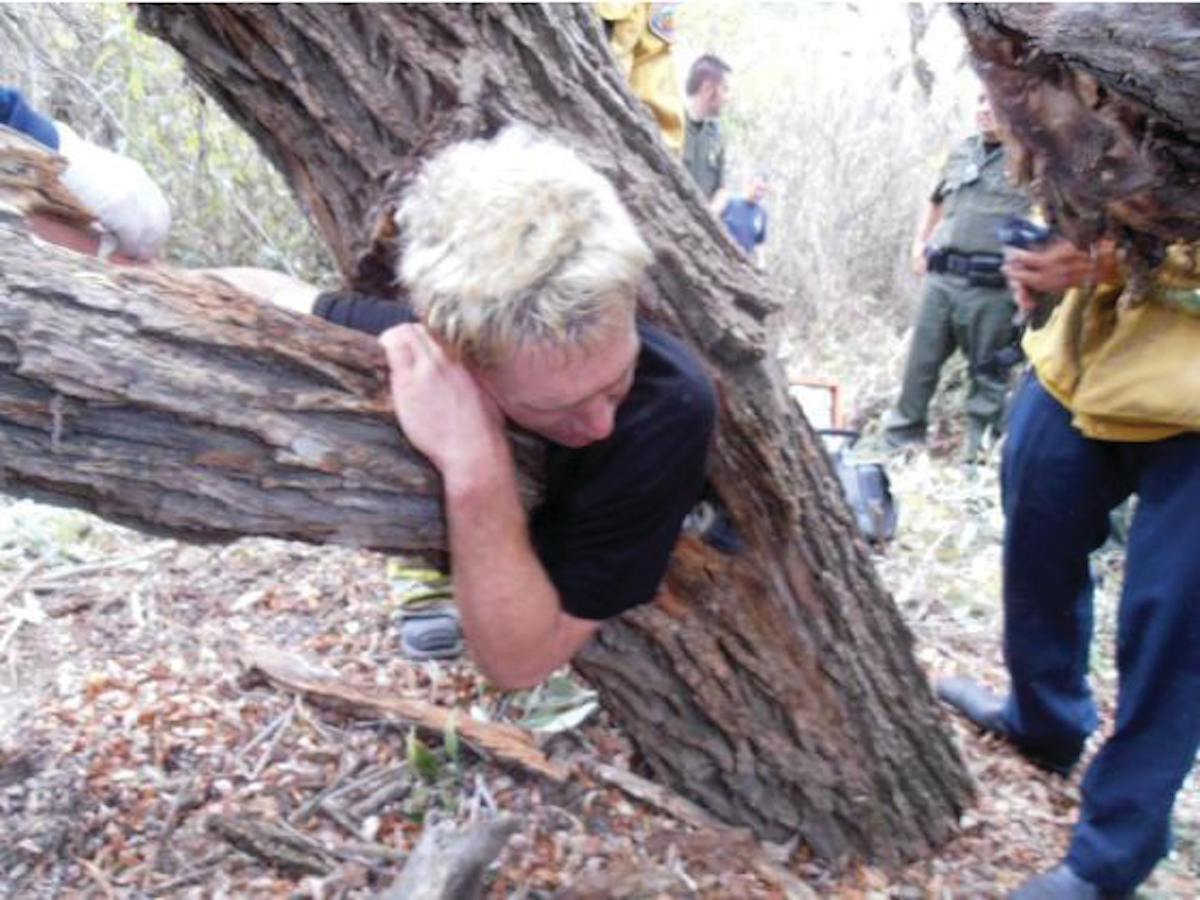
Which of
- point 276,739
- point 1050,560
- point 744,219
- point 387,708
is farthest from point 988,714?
point 744,219

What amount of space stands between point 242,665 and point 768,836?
1.42 meters

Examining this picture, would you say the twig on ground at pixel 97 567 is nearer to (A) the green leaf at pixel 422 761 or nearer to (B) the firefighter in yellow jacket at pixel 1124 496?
(A) the green leaf at pixel 422 761

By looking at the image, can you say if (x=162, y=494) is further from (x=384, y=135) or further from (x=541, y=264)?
(x=384, y=135)

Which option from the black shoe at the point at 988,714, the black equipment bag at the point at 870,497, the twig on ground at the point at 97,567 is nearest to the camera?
the black shoe at the point at 988,714

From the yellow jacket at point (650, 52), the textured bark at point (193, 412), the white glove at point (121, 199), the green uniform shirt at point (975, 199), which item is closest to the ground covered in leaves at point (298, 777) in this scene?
the textured bark at point (193, 412)

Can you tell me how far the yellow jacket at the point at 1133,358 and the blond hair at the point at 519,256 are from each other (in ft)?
3.66

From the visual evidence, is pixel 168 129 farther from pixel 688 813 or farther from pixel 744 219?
pixel 688 813

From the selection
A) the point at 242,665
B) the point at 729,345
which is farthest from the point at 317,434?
the point at 242,665

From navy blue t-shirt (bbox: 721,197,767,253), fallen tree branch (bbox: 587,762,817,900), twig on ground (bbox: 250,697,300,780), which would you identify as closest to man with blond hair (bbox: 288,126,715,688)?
fallen tree branch (bbox: 587,762,817,900)

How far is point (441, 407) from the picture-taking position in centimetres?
165

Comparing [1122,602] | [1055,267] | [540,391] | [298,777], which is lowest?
[298,777]

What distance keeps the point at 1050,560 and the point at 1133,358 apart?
2.11ft

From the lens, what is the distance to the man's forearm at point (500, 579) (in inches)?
65.2

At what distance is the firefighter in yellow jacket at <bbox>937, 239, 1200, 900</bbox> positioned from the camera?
2.10 meters
